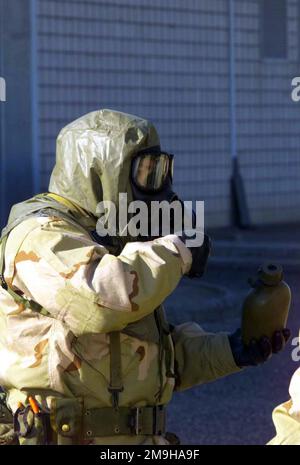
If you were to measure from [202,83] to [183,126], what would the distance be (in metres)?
0.69

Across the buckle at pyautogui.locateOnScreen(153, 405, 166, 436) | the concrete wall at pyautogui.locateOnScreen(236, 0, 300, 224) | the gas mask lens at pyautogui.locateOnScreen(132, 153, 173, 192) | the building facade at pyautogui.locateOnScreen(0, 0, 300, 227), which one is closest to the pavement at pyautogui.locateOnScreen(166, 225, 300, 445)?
the concrete wall at pyautogui.locateOnScreen(236, 0, 300, 224)

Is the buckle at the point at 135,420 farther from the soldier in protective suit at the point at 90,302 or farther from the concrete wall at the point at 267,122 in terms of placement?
the concrete wall at the point at 267,122

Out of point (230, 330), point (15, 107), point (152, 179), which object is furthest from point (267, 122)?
point (152, 179)

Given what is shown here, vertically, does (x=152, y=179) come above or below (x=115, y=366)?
above

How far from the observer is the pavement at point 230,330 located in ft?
20.7

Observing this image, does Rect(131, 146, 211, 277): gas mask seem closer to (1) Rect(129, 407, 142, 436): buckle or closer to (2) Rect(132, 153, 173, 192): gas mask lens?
(2) Rect(132, 153, 173, 192): gas mask lens

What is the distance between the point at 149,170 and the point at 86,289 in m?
0.55

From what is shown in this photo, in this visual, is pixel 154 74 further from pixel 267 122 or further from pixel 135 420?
pixel 135 420

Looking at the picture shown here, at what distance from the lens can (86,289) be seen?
2.99m

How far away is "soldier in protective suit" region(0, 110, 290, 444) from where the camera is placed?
3.04 metres

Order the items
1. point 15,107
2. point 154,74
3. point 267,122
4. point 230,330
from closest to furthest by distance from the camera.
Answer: point 230,330 < point 15,107 < point 154,74 < point 267,122

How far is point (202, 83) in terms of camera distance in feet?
47.1

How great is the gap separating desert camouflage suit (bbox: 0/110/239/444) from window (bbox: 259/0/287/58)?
→ 39.7 feet

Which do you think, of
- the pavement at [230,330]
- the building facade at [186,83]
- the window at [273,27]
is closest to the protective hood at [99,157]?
the pavement at [230,330]
